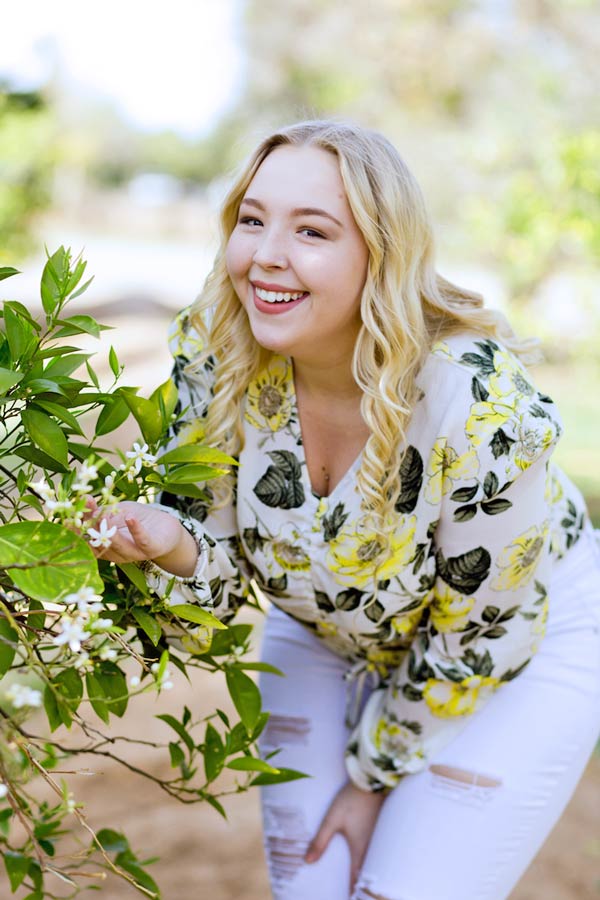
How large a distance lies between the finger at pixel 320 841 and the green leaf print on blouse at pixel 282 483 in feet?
2.43

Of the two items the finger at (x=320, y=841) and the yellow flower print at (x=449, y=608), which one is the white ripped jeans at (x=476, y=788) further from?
the yellow flower print at (x=449, y=608)

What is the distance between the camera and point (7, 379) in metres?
1.24

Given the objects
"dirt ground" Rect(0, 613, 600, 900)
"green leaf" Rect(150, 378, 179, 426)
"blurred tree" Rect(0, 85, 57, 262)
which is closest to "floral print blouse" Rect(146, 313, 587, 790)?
"green leaf" Rect(150, 378, 179, 426)

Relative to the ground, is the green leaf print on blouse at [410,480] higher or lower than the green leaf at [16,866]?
higher

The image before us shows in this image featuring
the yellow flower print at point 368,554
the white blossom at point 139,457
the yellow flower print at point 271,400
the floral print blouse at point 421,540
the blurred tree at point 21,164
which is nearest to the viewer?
the white blossom at point 139,457

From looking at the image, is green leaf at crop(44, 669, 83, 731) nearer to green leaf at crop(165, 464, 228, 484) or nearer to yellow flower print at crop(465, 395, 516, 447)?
green leaf at crop(165, 464, 228, 484)

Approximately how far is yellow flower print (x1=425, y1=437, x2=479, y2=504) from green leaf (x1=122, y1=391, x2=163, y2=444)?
1.97 feet

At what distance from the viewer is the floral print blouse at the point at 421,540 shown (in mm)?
1947

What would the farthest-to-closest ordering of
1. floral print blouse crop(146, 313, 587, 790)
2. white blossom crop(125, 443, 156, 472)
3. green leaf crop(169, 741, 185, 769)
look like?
floral print blouse crop(146, 313, 587, 790) < green leaf crop(169, 741, 185, 769) < white blossom crop(125, 443, 156, 472)

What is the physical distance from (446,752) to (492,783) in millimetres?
111

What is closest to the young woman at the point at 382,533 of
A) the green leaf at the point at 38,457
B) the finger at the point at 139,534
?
the finger at the point at 139,534

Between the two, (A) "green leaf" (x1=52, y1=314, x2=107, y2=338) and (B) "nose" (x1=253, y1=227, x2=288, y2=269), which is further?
(B) "nose" (x1=253, y1=227, x2=288, y2=269)

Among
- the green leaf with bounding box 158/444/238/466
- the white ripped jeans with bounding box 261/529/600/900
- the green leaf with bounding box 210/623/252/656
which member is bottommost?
the white ripped jeans with bounding box 261/529/600/900

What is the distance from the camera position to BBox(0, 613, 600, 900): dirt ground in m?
3.29
